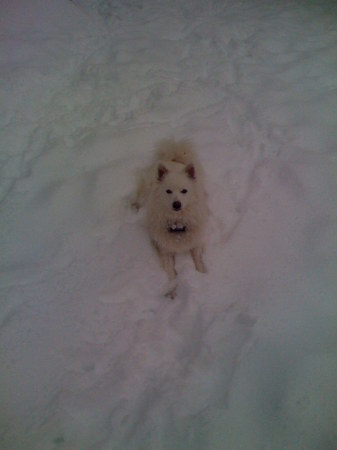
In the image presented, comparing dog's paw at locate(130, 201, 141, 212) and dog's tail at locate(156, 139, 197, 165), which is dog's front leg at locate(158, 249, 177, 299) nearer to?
dog's paw at locate(130, 201, 141, 212)

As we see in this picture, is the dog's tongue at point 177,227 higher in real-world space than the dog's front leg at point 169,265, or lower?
higher

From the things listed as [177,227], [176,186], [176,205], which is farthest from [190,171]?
[177,227]

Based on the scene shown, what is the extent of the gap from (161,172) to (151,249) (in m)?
0.72

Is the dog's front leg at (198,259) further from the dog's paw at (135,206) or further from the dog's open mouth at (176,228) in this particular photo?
the dog's paw at (135,206)

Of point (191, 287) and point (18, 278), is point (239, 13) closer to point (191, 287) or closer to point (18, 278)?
point (191, 287)

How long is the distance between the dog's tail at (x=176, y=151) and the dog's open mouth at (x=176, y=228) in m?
0.77

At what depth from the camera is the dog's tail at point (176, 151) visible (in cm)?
334

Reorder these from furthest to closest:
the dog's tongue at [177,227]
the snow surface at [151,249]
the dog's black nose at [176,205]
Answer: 1. the dog's tongue at [177,227]
2. the dog's black nose at [176,205]
3. the snow surface at [151,249]

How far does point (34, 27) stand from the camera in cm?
523

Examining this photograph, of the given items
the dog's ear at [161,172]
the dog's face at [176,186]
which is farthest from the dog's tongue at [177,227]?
the dog's ear at [161,172]

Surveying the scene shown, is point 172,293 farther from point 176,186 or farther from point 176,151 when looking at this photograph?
point 176,151

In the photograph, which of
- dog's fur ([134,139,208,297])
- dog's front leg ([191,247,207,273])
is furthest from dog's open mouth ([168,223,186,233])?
dog's front leg ([191,247,207,273])

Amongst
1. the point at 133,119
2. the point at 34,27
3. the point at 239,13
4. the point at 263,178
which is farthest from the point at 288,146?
the point at 34,27

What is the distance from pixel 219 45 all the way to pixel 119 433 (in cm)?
534
